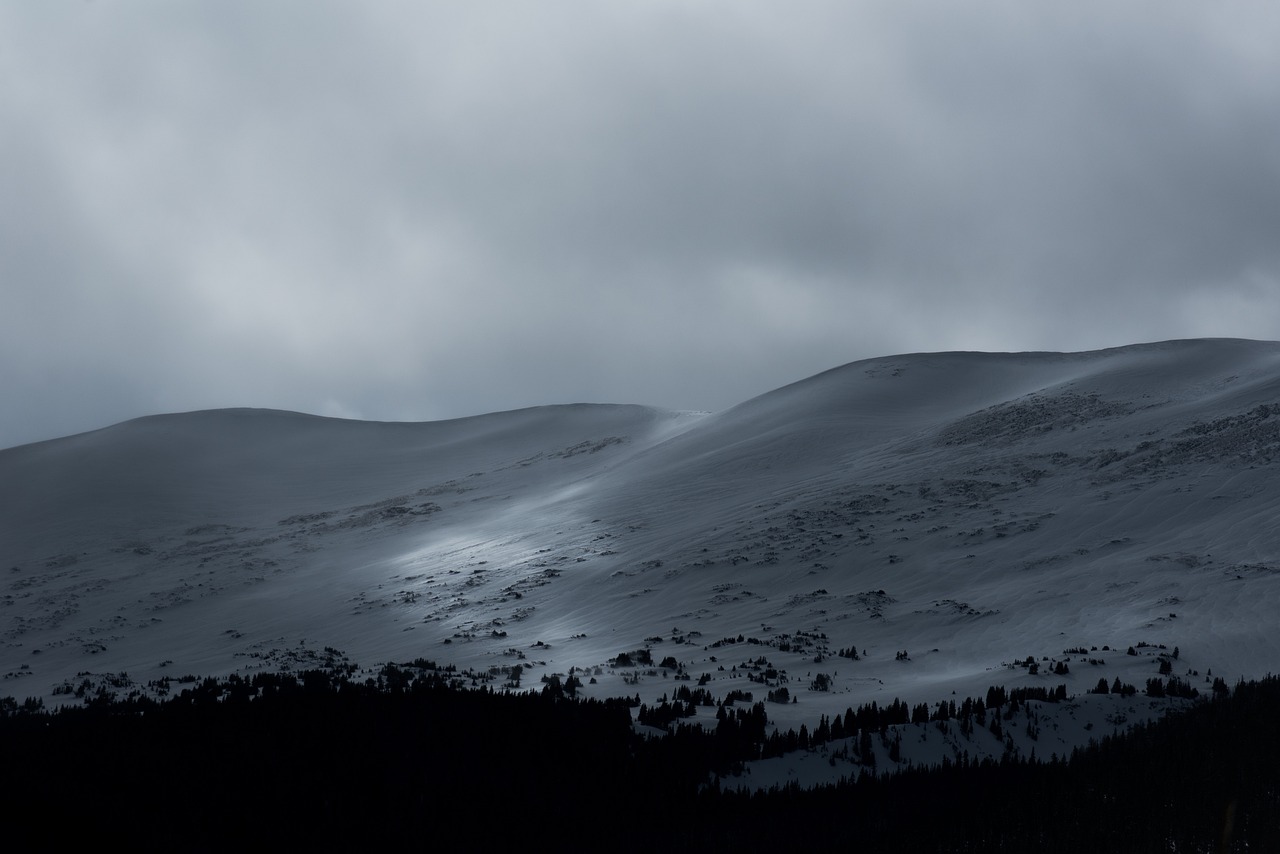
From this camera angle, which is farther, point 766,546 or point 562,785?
point 766,546

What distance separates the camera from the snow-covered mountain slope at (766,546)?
67.4 ft

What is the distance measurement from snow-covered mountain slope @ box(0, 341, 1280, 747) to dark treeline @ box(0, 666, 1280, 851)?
12.7 feet

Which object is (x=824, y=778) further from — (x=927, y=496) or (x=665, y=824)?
(x=927, y=496)

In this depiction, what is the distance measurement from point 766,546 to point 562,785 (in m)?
18.2

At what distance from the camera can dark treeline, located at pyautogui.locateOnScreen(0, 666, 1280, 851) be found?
9.74 meters

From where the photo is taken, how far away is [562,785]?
11594 millimetres

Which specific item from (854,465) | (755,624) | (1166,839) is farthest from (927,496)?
(1166,839)

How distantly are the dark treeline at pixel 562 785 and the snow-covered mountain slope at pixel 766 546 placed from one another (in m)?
3.88

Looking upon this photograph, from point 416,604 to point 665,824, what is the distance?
1951cm

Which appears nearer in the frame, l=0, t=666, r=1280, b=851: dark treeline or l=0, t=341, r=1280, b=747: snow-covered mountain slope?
l=0, t=666, r=1280, b=851: dark treeline

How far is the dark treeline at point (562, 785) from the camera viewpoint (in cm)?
974

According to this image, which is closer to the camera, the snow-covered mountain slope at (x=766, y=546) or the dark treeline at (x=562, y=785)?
the dark treeline at (x=562, y=785)

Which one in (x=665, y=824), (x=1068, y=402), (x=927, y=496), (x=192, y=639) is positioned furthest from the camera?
(x=1068, y=402)

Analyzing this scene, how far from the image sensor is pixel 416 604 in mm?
29125
